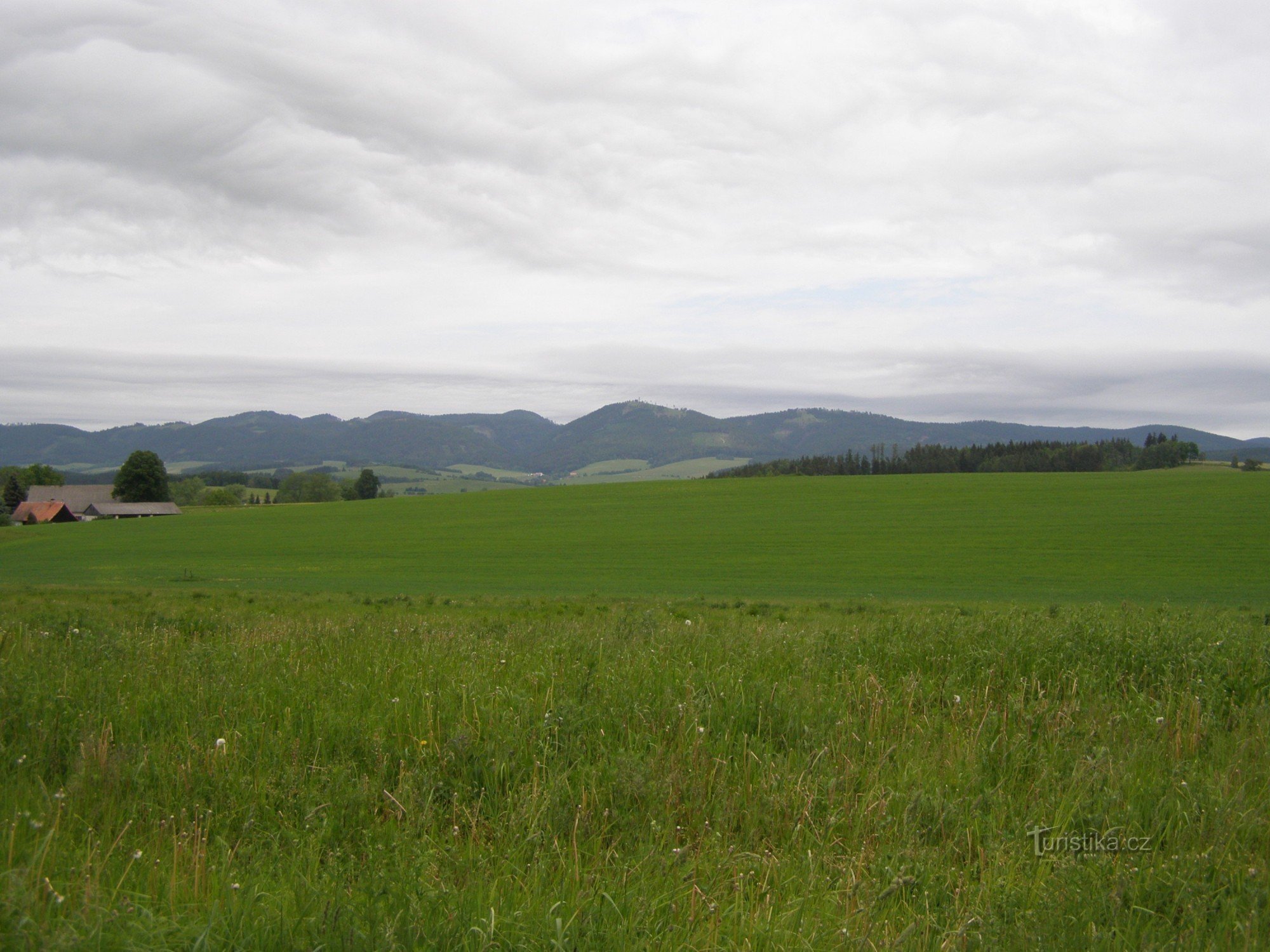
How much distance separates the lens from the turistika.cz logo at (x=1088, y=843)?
15.5 ft

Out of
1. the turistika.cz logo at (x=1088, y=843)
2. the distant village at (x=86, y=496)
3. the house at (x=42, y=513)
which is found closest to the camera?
the turistika.cz logo at (x=1088, y=843)

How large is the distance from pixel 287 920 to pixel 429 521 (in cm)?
8031

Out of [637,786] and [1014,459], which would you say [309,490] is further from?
[637,786]

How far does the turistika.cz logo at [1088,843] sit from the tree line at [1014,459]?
5117 inches

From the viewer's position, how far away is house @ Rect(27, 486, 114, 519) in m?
146

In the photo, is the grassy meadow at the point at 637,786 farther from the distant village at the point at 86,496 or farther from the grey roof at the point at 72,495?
the grey roof at the point at 72,495

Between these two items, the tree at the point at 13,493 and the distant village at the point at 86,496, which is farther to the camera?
the tree at the point at 13,493

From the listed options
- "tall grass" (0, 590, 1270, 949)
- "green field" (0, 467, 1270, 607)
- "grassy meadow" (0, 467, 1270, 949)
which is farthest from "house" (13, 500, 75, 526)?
"tall grass" (0, 590, 1270, 949)

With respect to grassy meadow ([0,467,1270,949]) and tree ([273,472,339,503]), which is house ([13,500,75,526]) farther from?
grassy meadow ([0,467,1270,949])

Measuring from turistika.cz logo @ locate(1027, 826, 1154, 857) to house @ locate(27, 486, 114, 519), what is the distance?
16961 centimetres

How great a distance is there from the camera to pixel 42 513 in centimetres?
13012

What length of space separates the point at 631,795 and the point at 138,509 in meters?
137

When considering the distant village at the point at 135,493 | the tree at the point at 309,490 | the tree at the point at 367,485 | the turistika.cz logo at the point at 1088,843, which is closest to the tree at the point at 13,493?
the distant village at the point at 135,493

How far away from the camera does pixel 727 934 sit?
3.82 meters
